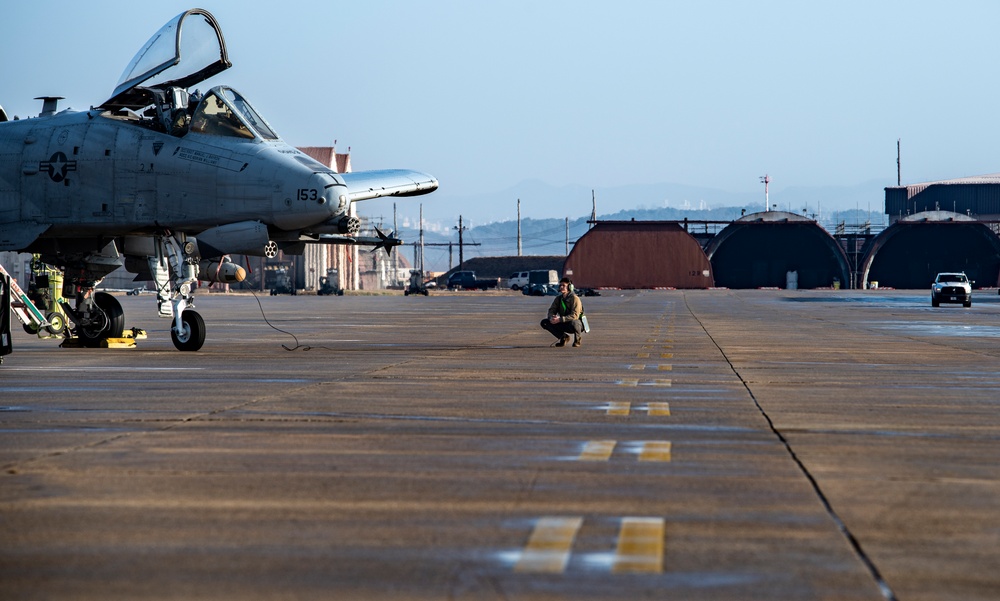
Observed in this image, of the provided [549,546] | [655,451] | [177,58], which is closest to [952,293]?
[177,58]

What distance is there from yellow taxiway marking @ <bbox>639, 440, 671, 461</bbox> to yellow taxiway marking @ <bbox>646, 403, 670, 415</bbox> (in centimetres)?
216

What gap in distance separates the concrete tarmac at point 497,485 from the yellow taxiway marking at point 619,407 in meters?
0.11

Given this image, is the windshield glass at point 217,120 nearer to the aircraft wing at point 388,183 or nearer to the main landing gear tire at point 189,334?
the aircraft wing at point 388,183

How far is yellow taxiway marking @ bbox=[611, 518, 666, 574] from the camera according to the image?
531 cm

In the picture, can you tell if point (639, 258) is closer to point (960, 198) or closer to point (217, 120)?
point (960, 198)

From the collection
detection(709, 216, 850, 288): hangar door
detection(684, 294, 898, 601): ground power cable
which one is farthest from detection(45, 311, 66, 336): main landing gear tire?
detection(709, 216, 850, 288): hangar door

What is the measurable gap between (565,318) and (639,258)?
287 ft

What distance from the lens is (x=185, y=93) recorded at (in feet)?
70.5

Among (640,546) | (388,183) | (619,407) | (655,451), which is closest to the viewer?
(640,546)

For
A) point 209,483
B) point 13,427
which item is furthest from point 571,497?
point 13,427

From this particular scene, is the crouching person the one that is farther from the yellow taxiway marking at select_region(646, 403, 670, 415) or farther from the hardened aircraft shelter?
the hardened aircraft shelter

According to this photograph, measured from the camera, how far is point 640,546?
18.8ft

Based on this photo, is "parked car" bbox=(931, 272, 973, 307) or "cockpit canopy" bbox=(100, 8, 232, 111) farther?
"parked car" bbox=(931, 272, 973, 307)

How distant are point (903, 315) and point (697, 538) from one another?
42826mm
